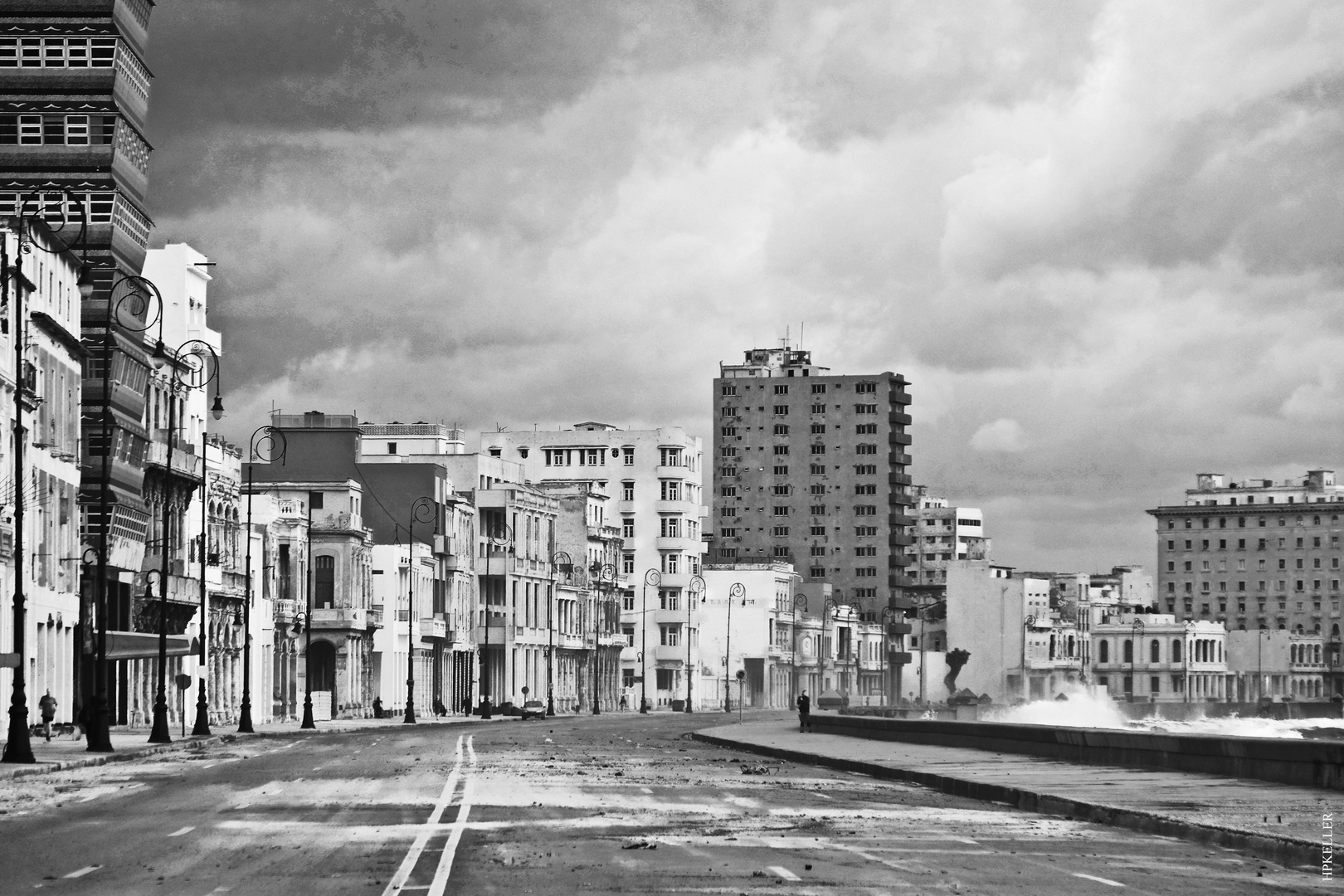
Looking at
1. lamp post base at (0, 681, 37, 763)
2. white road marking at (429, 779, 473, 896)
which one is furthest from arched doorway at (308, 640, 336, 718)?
white road marking at (429, 779, 473, 896)

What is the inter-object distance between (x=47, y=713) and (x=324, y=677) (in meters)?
51.9

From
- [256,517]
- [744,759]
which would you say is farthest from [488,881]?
[256,517]

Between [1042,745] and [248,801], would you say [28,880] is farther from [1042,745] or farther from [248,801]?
[1042,745]

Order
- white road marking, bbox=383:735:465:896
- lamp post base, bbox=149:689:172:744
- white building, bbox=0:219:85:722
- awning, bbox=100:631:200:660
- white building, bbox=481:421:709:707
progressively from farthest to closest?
white building, bbox=481:421:709:707 → awning, bbox=100:631:200:660 → white building, bbox=0:219:85:722 → lamp post base, bbox=149:689:172:744 → white road marking, bbox=383:735:465:896

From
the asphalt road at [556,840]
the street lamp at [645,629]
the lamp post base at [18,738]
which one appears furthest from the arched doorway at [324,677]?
the asphalt road at [556,840]

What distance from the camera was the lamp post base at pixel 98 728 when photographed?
5572cm

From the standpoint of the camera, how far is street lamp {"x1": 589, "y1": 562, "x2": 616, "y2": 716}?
16838 centimetres

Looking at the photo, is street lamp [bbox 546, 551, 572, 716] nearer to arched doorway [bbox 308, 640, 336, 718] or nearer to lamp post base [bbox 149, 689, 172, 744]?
arched doorway [bbox 308, 640, 336, 718]

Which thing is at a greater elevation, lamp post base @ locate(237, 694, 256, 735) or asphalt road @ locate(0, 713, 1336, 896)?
asphalt road @ locate(0, 713, 1336, 896)

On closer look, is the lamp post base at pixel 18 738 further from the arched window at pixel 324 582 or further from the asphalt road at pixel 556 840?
the arched window at pixel 324 582

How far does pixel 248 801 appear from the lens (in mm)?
33594

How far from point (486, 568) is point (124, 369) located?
59.4m

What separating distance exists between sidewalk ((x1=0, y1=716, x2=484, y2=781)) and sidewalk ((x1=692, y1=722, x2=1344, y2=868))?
54.5 feet

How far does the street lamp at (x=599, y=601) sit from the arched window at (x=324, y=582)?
45.0 metres
